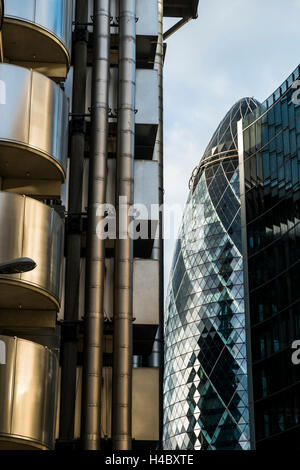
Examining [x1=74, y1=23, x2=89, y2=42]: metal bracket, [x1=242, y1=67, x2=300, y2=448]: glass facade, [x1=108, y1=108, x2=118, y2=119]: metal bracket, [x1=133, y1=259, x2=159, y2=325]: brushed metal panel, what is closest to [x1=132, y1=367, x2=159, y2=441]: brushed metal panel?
[x1=133, y1=259, x2=159, y2=325]: brushed metal panel

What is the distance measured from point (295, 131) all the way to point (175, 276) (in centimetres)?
9835

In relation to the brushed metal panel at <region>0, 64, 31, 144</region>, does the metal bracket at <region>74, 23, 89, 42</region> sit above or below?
above

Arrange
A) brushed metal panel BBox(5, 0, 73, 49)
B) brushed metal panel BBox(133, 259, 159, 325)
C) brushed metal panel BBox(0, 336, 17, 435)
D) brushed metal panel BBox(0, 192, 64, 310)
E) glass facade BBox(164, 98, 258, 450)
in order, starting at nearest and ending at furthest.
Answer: brushed metal panel BBox(0, 336, 17, 435), brushed metal panel BBox(0, 192, 64, 310), brushed metal panel BBox(5, 0, 73, 49), brushed metal panel BBox(133, 259, 159, 325), glass facade BBox(164, 98, 258, 450)

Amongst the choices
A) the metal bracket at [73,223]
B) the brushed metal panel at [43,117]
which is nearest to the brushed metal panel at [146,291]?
the metal bracket at [73,223]

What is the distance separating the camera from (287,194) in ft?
184

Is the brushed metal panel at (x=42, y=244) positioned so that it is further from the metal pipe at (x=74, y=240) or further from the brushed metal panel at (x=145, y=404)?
the brushed metal panel at (x=145, y=404)

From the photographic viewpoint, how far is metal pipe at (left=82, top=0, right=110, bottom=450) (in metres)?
23.2

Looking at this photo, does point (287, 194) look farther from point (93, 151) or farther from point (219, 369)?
point (219, 369)

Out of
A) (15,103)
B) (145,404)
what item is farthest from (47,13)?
(145,404)

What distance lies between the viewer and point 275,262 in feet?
186

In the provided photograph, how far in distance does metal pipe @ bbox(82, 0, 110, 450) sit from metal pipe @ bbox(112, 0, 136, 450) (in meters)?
0.42

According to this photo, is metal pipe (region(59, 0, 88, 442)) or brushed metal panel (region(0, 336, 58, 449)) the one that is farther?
metal pipe (region(59, 0, 88, 442))

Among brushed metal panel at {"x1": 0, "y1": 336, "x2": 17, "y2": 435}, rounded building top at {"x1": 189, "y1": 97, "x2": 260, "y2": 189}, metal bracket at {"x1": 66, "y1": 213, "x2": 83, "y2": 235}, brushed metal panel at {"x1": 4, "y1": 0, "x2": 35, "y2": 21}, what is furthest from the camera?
rounded building top at {"x1": 189, "y1": 97, "x2": 260, "y2": 189}

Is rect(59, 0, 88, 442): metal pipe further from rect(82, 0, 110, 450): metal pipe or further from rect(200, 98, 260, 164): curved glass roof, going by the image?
rect(200, 98, 260, 164): curved glass roof
